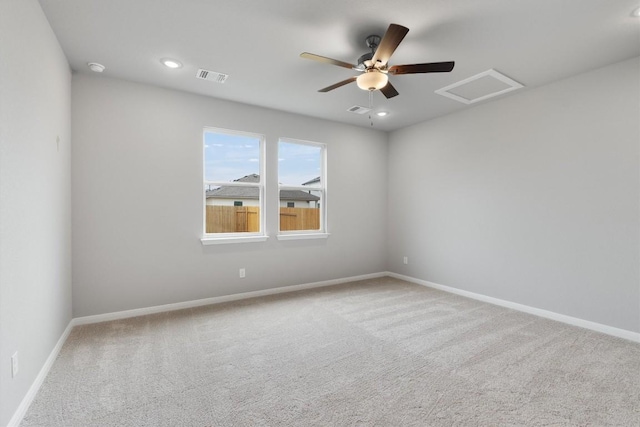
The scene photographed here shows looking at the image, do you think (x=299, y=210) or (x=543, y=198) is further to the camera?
(x=299, y=210)

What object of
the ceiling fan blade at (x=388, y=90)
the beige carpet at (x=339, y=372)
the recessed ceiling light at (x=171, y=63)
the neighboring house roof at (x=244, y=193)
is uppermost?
the recessed ceiling light at (x=171, y=63)

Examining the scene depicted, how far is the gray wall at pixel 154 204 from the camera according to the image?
3258mm

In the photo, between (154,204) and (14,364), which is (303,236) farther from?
(14,364)

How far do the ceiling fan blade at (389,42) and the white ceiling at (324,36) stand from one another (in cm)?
26

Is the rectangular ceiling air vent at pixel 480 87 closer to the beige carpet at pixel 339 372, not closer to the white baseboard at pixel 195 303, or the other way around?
the beige carpet at pixel 339 372

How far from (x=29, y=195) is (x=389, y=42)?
8.91ft

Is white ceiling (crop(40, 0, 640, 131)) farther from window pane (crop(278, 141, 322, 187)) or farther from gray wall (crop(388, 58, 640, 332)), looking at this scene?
window pane (crop(278, 141, 322, 187))

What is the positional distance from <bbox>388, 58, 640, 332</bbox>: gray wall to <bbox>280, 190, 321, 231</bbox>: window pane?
1778 mm

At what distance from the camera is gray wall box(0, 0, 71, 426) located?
166 cm

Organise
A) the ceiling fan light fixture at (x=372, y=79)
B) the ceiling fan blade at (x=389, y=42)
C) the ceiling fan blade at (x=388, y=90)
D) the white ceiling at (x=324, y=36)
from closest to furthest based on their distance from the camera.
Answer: the ceiling fan blade at (x=389, y=42), the white ceiling at (x=324, y=36), the ceiling fan light fixture at (x=372, y=79), the ceiling fan blade at (x=388, y=90)

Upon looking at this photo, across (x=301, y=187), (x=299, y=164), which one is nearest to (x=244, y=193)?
(x=301, y=187)

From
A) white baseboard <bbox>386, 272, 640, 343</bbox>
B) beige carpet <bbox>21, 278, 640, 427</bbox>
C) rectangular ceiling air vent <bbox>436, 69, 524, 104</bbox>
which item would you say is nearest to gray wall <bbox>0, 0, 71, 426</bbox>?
beige carpet <bbox>21, 278, 640, 427</bbox>

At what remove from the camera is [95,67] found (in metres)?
3.05

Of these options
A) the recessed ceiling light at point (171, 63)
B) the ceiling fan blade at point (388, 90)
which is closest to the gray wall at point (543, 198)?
the ceiling fan blade at point (388, 90)
